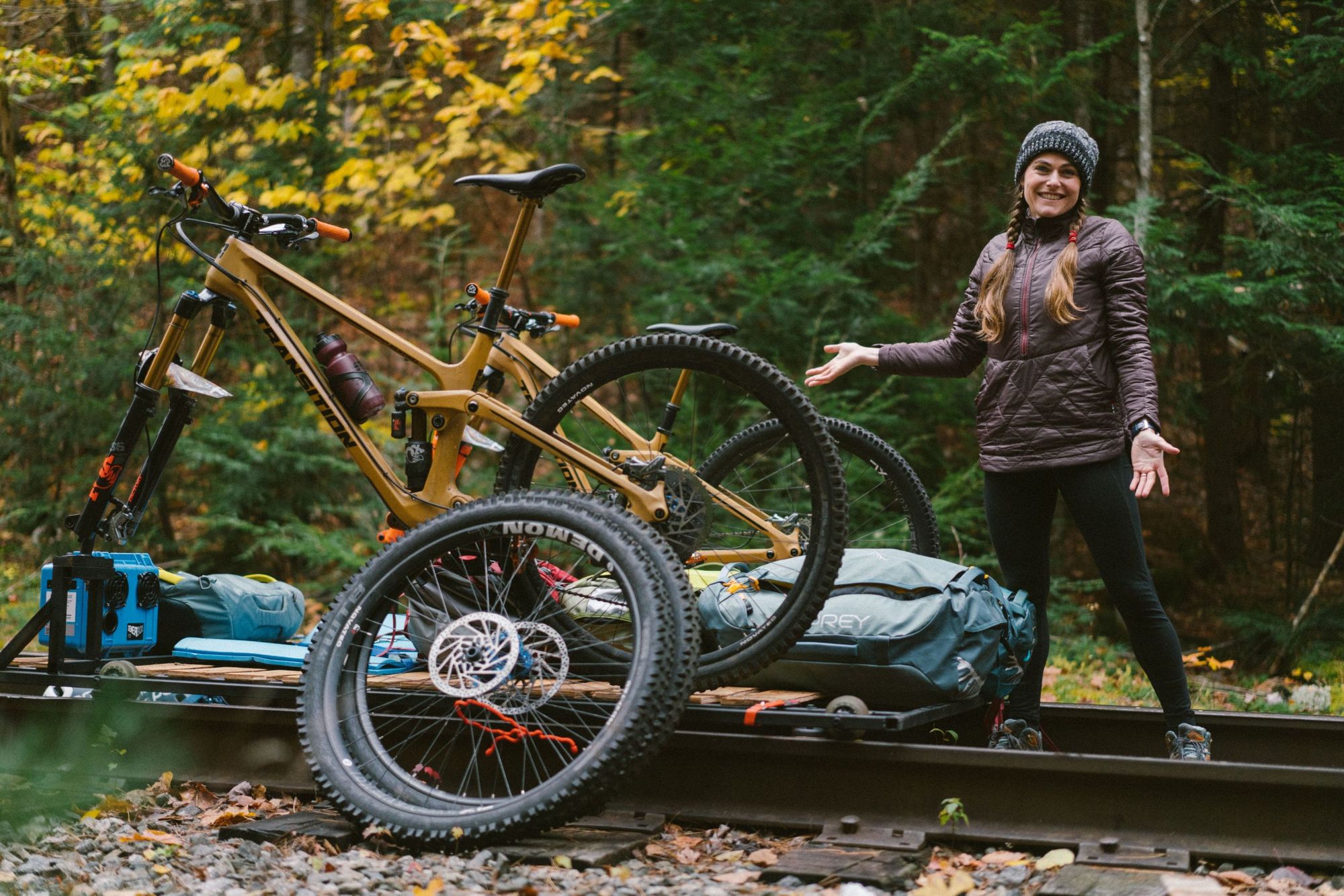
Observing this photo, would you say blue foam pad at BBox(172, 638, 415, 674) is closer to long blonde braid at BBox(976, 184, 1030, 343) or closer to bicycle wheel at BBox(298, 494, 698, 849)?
bicycle wheel at BBox(298, 494, 698, 849)

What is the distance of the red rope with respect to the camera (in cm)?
319

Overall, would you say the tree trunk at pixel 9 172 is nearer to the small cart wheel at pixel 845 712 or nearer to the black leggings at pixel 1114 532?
the small cart wheel at pixel 845 712

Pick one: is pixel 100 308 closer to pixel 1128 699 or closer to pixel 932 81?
pixel 932 81

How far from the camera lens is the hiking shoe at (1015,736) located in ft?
12.0

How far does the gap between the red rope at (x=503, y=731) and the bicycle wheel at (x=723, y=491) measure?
530mm

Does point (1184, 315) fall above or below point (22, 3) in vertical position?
below

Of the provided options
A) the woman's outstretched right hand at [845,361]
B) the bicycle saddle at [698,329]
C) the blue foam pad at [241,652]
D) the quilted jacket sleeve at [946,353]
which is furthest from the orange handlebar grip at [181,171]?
the quilted jacket sleeve at [946,353]

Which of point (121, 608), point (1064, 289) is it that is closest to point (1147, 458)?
point (1064, 289)

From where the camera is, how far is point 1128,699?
562cm

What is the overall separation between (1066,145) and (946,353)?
0.79 metres

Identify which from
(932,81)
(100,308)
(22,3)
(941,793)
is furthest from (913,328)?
(22,3)

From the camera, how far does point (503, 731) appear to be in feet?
11.4

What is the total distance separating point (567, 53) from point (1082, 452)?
7717mm

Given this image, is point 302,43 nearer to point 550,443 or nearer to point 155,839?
point 550,443
